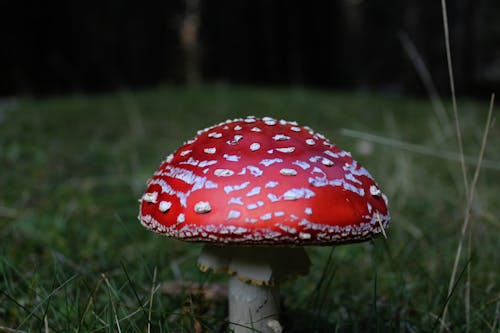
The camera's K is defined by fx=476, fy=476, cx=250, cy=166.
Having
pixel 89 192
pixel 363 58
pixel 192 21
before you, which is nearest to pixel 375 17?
pixel 363 58

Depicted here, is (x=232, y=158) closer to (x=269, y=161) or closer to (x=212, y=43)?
(x=269, y=161)

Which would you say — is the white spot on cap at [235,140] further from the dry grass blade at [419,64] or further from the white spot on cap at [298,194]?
the dry grass blade at [419,64]

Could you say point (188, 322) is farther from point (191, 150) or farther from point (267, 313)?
point (191, 150)

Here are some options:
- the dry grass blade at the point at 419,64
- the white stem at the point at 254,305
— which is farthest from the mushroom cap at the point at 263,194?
the dry grass blade at the point at 419,64

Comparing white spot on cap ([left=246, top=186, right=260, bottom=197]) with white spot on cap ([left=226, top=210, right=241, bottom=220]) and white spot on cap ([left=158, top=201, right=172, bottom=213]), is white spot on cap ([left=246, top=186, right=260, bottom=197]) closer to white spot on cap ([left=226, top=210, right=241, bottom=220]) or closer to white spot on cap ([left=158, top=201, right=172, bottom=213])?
white spot on cap ([left=226, top=210, right=241, bottom=220])

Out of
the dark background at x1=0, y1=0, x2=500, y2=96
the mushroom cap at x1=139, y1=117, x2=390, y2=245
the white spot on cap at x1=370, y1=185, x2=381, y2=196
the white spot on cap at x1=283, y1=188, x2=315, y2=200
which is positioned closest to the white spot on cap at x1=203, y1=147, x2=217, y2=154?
the mushroom cap at x1=139, y1=117, x2=390, y2=245

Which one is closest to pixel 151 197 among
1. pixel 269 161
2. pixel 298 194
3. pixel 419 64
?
pixel 269 161
